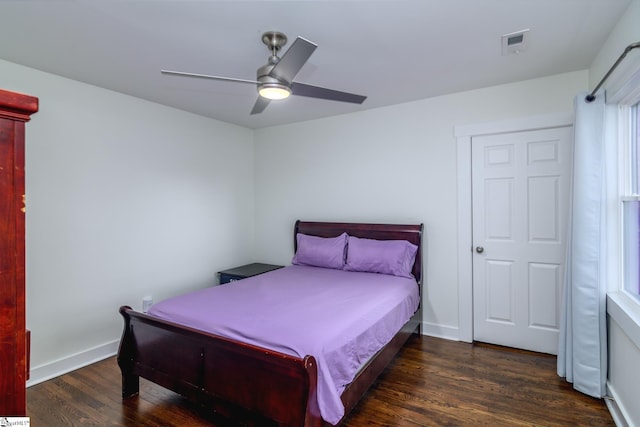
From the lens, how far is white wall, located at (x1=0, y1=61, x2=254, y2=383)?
2725 millimetres

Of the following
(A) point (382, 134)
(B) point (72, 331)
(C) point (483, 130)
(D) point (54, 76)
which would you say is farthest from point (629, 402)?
(D) point (54, 76)

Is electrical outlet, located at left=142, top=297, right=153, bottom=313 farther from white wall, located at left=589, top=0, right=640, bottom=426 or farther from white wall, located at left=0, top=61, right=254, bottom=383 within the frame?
white wall, located at left=589, top=0, right=640, bottom=426

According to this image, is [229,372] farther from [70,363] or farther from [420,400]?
[70,363]

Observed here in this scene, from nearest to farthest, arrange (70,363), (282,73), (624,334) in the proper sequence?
(282,73), (624,334), (70,363)

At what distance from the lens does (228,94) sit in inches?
131

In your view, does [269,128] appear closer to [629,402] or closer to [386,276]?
[386,276]

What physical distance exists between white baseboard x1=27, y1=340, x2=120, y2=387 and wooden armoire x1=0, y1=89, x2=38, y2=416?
2.62 metres

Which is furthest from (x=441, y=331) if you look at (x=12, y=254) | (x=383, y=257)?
(x=12, y=254)

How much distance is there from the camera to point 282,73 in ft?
6.39

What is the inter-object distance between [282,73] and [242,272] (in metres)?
2.76

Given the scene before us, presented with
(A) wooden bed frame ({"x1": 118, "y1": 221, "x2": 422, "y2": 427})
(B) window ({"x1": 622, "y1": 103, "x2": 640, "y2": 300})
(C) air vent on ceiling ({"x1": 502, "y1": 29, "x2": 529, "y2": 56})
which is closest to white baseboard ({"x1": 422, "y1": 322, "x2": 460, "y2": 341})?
(A) wooden bed frame ({"x1": 118, "y1": 221, "x2": 422, "y2": 427})

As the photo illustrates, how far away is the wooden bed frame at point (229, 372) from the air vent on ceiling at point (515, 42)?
2.35 meters

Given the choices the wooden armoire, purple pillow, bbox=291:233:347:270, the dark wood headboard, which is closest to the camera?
the wooden armoire

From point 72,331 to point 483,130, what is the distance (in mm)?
4211
